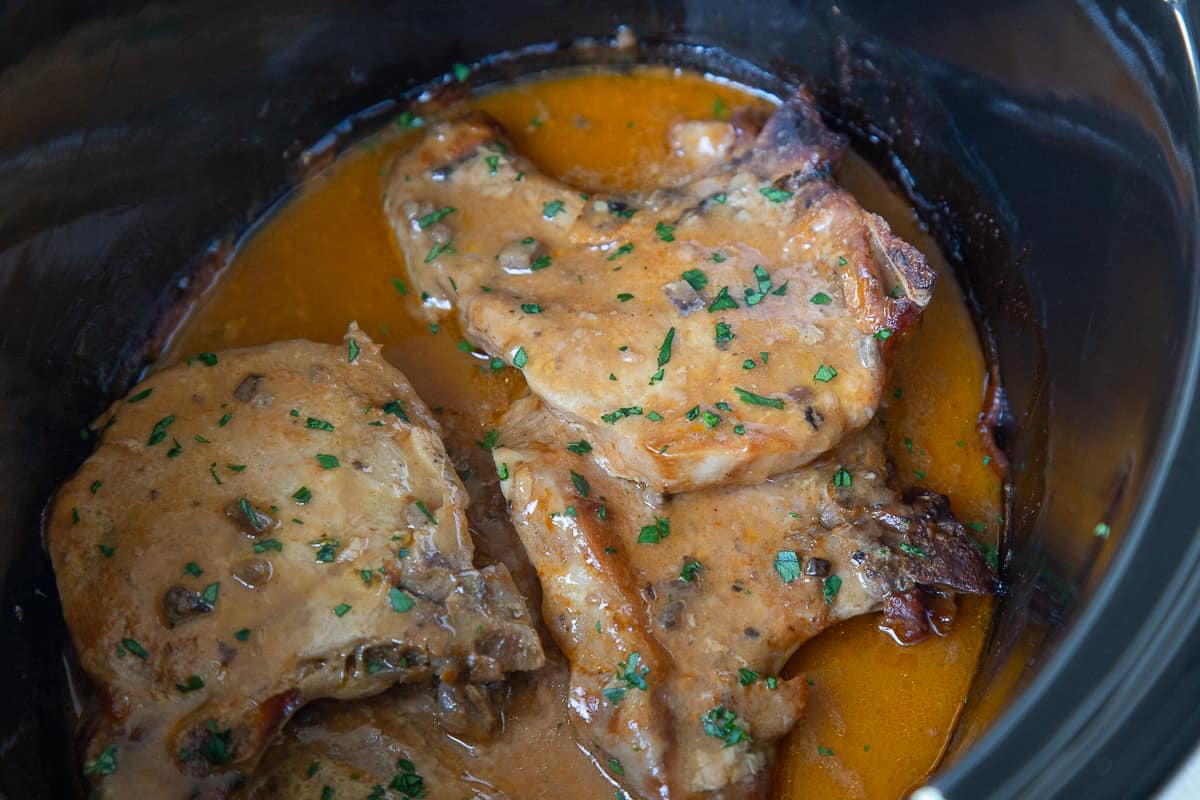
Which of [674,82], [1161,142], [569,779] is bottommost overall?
[569,779]

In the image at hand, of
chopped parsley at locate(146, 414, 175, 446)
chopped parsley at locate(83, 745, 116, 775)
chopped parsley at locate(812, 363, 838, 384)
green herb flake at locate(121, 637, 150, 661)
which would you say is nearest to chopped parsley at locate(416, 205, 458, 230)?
chopped parsley at locate(146, 414, 175, 446)

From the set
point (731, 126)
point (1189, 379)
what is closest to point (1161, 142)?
point (1189, 379)

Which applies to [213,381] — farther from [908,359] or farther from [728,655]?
[908,359]

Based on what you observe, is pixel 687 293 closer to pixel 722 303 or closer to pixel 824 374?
pixel 722 303

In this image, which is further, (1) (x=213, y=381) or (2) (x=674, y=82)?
(2) (x=674, y=82)

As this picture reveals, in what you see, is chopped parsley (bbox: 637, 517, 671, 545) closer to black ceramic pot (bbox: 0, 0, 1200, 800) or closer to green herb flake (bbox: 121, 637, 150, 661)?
black ceramic pot (bbox: 0, 0, 1200, 800)

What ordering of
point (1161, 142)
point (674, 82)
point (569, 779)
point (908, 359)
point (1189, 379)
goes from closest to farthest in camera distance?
point (1189, 379), point (1161, 142), point (569, 779), point (908, 359), point (674, 82)

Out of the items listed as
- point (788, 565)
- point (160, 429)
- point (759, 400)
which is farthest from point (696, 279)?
point (160, 429)
